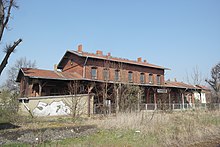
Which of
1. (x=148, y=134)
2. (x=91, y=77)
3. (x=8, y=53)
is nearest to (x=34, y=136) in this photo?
(x=148, y=134)

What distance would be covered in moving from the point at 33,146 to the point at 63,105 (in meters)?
14.8

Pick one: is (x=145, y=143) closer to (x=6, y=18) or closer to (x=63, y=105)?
(x=6, y=18)

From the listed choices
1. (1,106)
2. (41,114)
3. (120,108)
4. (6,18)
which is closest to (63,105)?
(41,114)

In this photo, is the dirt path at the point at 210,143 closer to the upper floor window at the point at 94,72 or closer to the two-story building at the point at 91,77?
the two-story building at the point at 91,77

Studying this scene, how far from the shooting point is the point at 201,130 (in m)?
8.16

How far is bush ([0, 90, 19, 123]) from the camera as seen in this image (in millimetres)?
14230

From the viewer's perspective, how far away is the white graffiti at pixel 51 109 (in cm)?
2000

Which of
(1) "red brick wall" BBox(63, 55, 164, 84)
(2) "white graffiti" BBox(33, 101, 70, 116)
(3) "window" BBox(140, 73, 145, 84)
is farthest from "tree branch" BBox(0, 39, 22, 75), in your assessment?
(3) "window" BBox(140, 73, 145, 84)

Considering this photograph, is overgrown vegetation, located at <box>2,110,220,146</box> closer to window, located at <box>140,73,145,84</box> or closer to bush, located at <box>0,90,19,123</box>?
bush, located at <box>0,90,19,123</box>

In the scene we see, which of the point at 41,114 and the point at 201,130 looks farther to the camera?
the point at 41,114

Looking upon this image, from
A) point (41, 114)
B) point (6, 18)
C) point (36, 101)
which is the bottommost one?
point (41, 114)

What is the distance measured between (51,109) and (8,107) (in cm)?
584

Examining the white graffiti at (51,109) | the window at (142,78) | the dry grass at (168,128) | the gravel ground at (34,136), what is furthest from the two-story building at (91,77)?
the gravel ground at (34,136)

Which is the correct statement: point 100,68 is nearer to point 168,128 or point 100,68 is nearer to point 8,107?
point 8,107
